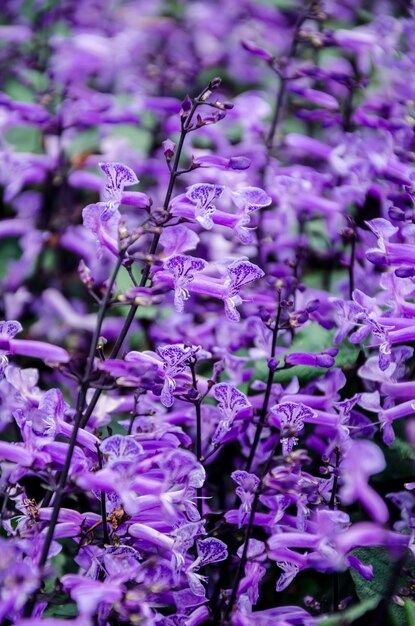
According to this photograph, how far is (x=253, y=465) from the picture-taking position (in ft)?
5.55

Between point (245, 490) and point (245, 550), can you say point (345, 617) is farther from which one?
point (245, 490)

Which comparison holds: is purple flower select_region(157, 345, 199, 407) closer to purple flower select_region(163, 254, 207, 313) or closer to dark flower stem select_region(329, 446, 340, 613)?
purple flower select_region(163, 254, 207, 313)

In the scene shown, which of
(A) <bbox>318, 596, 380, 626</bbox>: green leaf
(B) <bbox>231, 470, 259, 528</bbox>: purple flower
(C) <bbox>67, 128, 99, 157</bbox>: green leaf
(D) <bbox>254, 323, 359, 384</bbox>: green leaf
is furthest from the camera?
(C) <bbox>67, 128, 99, 157</bbox>: green leaf

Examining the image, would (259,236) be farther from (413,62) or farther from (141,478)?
(141,478)

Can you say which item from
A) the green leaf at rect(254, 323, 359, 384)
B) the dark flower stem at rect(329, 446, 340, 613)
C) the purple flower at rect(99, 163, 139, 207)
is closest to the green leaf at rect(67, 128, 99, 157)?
the green leaf at rect(254, 323, 359, 384)

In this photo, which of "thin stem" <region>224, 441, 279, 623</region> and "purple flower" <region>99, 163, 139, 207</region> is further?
"purple flower" <region>99, 163, 139, 207</region>

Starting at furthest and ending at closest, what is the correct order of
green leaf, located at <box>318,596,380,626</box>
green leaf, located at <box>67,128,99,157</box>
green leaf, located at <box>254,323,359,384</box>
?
green leaf, located at <box>67,128,99,157</box>
green leaf, located at <box>254,323,359,384</box>
green leaf, located at <box>318,596,380,626</box>

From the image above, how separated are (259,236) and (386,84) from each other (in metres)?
1.21

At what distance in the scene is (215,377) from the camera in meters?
1.56

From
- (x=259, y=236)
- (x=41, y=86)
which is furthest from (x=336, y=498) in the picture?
(x=41, y=86)

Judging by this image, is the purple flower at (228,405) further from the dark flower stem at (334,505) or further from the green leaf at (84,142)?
the green leaf at (84,142)

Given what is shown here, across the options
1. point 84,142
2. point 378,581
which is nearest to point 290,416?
point 378,581

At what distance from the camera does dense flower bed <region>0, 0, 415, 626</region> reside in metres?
1.24

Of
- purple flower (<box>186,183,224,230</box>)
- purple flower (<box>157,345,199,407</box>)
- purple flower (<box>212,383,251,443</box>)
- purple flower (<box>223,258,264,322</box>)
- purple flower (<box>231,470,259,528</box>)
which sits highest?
purple flower (<box>186,183,224,230</box>)
